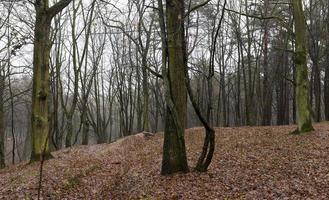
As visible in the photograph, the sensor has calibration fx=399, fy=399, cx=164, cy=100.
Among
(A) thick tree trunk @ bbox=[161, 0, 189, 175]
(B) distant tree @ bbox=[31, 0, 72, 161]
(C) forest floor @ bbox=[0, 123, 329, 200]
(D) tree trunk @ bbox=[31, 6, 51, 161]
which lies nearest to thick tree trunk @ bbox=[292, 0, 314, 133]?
(C) forest floor @ bbox=[0, 123, 329, 200]

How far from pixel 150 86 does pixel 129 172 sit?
98.5ft

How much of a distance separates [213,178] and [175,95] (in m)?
2.21

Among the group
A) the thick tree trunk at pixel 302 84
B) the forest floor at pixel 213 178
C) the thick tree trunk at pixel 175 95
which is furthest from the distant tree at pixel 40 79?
the thick tree trunk at pixel 302 84

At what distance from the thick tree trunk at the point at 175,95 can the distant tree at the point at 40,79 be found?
236 inches

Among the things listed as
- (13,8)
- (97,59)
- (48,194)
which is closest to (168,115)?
(48,194)

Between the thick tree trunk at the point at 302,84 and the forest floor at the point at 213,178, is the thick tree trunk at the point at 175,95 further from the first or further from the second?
the thick tree trunk at the point at 302,84

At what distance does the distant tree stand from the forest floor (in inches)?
36.9

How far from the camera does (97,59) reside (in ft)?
127

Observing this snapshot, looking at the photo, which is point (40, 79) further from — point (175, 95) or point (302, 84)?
point (302, 84)

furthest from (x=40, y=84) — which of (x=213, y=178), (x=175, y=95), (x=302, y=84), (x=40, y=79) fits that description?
(x=302, y=84)

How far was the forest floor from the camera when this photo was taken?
812 centimetres

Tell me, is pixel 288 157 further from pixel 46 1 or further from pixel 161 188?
pixel 46 1

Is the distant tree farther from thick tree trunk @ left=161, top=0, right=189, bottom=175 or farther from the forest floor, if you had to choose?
thick tree trunk @ left=161, top=0, right=189, bottom=175

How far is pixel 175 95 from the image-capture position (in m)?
9.88
